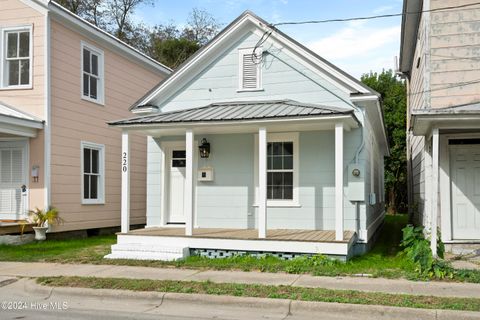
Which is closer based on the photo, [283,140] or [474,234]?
[474,234]

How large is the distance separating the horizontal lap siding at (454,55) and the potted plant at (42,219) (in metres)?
10.2

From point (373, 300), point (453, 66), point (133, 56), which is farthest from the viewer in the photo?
point (133, 56)

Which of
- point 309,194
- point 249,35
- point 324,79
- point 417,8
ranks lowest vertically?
point 309,194

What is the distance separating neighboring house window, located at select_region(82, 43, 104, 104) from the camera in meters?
16.7

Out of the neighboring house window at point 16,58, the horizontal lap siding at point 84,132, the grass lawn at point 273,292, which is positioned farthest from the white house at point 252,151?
the neighboring house window at point 16,58

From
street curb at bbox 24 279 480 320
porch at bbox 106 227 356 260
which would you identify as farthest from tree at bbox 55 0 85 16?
street curb at bbox 24 279 480 320

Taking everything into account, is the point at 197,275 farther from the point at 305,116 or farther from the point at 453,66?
the point at 453,66

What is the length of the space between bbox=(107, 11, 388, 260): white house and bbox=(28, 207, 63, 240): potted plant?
279 centimetres

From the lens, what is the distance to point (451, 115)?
32.7 ft

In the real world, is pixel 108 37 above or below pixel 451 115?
above

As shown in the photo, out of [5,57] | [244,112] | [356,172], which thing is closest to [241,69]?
[244,112]

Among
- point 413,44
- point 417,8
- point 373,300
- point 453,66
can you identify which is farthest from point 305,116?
point 413,44

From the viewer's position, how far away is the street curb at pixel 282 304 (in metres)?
6.82

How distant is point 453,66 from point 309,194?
14.0 ft
